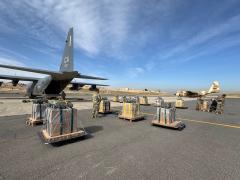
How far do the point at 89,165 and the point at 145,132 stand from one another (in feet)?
13.4

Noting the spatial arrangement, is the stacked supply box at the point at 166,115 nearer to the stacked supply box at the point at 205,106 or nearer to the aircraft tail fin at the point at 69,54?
the stacked supply box at the point at 205,106

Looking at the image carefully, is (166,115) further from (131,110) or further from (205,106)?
(205,106)

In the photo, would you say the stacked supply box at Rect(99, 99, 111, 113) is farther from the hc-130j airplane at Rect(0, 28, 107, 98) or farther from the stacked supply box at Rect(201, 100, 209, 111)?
the stacked supply box at Rect(201, 100, 209, 111)

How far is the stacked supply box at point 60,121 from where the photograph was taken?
18.6 feet

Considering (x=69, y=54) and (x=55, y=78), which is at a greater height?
(x=69, y=54)

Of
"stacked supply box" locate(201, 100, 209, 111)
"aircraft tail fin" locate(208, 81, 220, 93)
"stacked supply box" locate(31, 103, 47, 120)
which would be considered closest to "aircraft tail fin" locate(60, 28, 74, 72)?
"stacked supply box" locate(31, 103, 47, 120)

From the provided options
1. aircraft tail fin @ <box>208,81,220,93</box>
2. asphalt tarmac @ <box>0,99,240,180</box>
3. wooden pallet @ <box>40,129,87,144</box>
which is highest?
aircraft tail fin @ <box>208,81,220,93</box>

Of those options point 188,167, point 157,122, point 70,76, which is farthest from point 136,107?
point 70,76

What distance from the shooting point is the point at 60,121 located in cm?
581

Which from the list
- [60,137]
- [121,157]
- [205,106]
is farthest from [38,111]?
[205,106]

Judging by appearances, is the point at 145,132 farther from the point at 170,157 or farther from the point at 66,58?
the point at 66,58

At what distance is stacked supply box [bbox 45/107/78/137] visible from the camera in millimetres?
5656

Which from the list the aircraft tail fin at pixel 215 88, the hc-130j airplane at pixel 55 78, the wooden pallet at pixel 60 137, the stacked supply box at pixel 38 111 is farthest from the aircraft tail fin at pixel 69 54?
the aircraft tail fin at pixel 215 88

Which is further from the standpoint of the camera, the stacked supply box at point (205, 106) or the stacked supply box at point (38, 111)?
the stacked supply box at point (205, 106)
